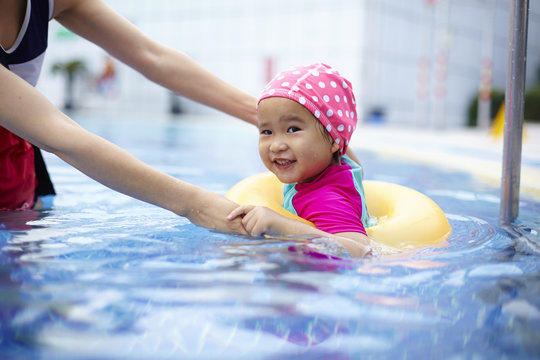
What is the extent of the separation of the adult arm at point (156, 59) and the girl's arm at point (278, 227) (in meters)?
0.71

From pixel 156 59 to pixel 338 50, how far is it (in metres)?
14.1

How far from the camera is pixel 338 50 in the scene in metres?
16.1

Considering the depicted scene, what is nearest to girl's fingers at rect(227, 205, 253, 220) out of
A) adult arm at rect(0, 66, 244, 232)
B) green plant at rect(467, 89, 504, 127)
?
adult arm at rect(0, 66, 244, 232)

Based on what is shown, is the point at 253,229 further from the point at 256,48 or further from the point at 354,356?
the point at 256,48

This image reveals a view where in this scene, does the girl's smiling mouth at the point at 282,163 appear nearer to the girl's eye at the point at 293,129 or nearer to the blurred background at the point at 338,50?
the girl's eye at the point at 293,129

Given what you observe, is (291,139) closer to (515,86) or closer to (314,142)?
(314,142)

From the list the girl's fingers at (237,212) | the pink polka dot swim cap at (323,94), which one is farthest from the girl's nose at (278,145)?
the girl's fingers at (237,212)

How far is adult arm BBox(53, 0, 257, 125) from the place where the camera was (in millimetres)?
2457

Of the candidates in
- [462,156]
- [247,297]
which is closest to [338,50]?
[462,156]

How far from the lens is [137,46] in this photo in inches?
98.9

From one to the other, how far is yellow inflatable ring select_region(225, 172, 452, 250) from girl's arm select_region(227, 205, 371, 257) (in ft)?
0.35

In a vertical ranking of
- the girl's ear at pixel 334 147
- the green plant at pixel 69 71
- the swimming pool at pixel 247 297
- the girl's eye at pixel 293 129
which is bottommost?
the swimming pool at pixel 247 297

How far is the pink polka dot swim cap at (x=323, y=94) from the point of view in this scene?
6.57 ft

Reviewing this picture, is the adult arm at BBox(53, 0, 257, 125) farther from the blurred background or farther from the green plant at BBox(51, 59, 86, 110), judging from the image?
the green plant at BBox(51, 59, 86, 110)
